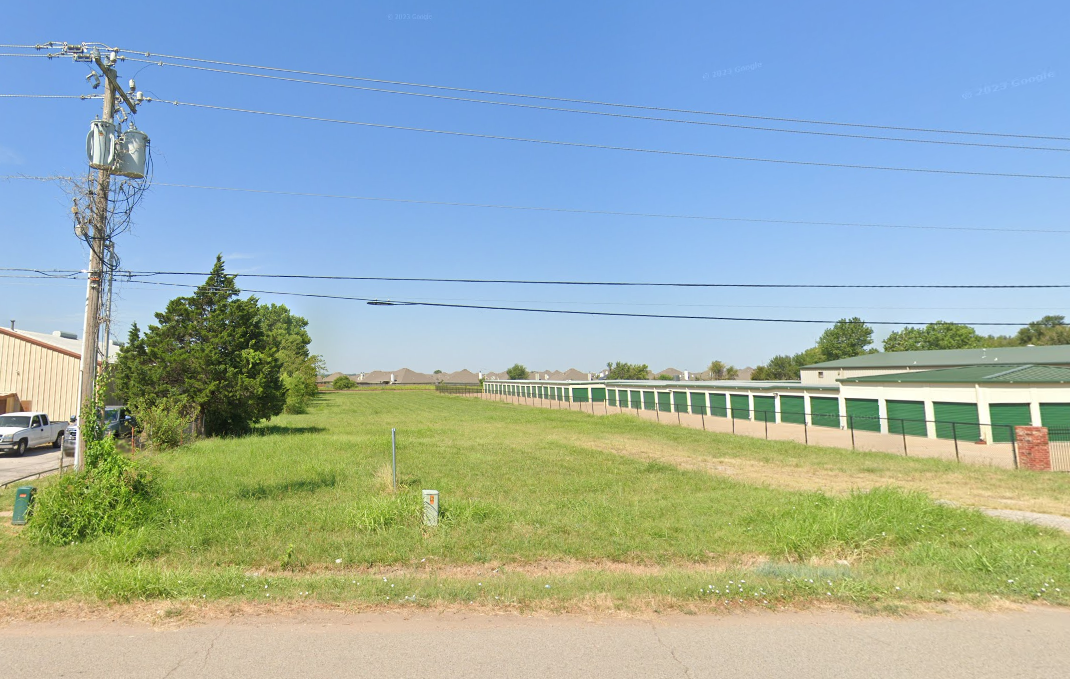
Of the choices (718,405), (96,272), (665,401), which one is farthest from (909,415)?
(96,272)

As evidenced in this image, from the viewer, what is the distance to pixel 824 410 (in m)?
35.2

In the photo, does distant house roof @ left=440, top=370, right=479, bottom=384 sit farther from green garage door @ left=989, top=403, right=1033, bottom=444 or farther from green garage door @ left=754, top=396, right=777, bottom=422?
green garage door @ left=989, top=403, right=1033, bottom=444

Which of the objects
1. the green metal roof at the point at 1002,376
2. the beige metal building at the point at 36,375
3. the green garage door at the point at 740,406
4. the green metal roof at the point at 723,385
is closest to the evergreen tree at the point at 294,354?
the beige metal building at the point at 36,375

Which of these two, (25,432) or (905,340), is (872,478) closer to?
(25,432)

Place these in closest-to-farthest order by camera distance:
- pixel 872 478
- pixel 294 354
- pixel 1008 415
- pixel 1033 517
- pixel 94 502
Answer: pixel 94 502 → pixel 1033 517 → pixel 872 478 → pixel 1008 415 → pixel 294 354

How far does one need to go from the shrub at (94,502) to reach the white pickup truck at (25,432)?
55.5ft

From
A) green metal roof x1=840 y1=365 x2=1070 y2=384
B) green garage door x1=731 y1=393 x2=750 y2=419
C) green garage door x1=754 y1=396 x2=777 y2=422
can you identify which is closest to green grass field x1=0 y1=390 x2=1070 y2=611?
green metal roof x1=840 y1=365 x2=1070 y2=384

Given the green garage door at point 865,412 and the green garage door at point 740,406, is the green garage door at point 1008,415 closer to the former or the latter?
the green garage door at point 865,412

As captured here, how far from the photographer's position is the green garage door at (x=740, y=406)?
Answer: 139 ft

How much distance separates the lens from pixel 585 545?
8016 millimetres

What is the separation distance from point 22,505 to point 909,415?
35.1m

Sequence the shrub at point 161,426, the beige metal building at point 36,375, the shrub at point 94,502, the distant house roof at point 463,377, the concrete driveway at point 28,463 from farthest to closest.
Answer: the distant house roof at point 463,377 → the beige metal building at point 36,375 → the shrub at point 161,426 → the concrete driveway at point 28,463 → the shrub at point 94,502

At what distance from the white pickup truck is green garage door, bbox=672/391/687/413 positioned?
43045mm

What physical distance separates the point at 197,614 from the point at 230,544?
2586mm
